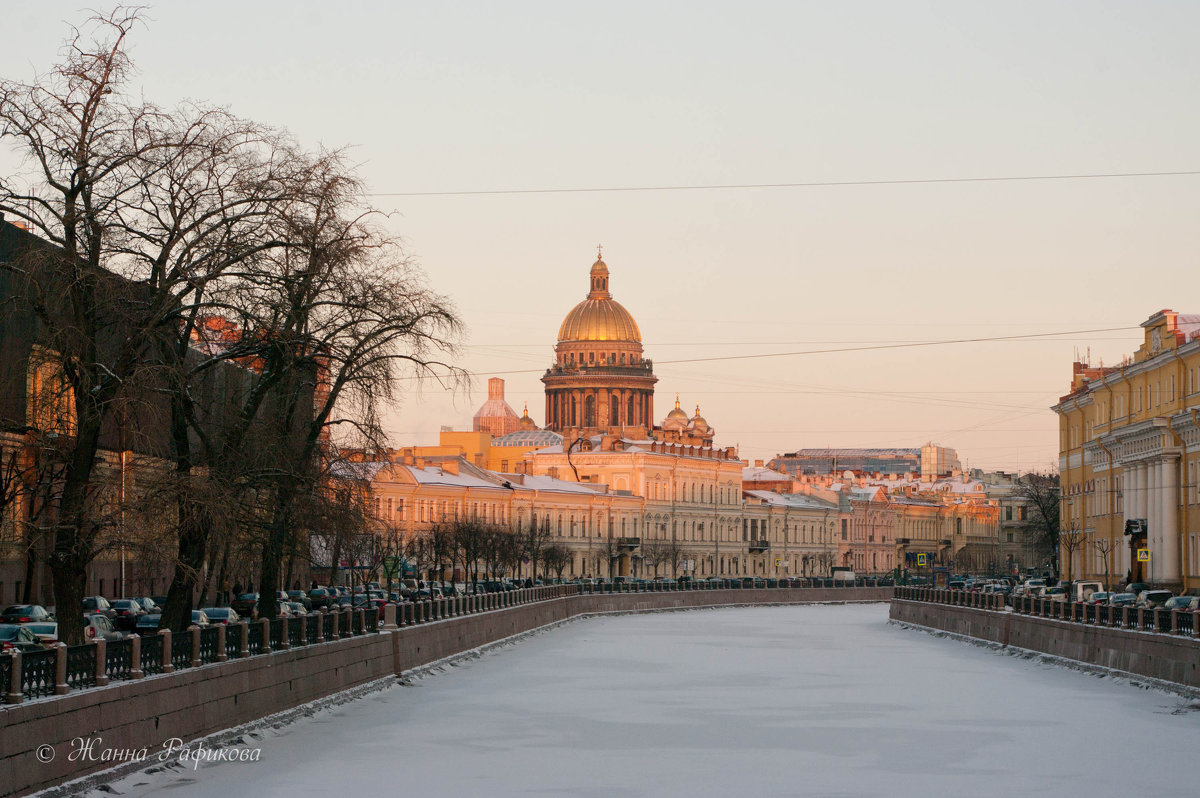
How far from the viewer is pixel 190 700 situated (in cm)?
2747

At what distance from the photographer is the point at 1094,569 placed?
94438 mm

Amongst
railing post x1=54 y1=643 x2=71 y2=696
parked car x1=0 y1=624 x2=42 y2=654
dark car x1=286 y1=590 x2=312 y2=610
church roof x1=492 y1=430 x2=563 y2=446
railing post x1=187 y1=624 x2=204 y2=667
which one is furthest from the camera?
church roof x1=492 y1=430 x2=563 y2=446

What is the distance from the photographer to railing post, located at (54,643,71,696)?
2241 cm

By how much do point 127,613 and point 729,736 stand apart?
80.8 feet

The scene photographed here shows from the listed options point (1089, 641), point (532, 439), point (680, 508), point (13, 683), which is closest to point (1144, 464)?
point (1089, 641)

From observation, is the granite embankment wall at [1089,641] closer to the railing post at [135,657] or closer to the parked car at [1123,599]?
the parked car at [1123,599]

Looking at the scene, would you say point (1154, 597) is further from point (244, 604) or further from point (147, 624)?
point (147, 624)

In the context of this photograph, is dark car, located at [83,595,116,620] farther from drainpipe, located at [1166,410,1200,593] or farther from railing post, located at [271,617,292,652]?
drainpipe, located at [1166,410,1200,593]

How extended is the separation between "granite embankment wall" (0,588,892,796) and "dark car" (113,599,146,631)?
791 cm

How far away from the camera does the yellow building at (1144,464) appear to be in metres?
72.4

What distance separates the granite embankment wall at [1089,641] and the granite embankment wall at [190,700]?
1702 cm

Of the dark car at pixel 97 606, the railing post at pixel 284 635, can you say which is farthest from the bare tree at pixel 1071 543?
the railing post at pixel 284 635

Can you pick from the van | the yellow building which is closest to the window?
the yellow building

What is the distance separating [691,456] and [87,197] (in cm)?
12891
